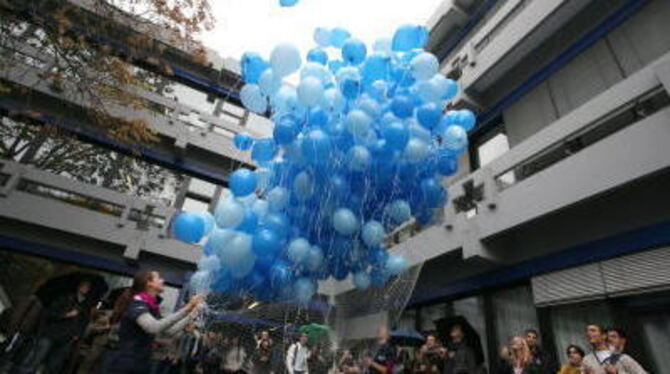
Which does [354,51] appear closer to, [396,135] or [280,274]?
[396,135]

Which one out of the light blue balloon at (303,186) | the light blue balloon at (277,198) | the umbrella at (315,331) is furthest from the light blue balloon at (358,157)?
the umbrella at (315,331)

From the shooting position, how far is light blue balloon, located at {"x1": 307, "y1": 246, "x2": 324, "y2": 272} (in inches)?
183

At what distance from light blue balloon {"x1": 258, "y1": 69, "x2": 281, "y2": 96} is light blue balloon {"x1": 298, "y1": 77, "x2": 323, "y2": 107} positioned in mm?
535

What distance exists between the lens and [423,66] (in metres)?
5.08

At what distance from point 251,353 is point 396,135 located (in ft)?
16.6

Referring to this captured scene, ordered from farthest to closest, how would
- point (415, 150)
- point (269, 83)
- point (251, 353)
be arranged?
point (251, 353)
point (269, 83)
point (415, 150)

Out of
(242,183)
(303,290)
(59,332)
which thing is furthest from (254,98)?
(59,332)

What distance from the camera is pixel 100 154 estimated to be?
12.5 m

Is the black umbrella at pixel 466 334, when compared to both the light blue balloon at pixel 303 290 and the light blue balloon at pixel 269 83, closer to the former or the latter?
the light blue balloon at pixel 303 290

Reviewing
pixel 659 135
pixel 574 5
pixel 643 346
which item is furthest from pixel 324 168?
Result: pixel 574 5

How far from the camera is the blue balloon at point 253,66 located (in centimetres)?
547

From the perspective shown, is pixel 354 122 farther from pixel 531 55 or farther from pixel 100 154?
pixel 100 154

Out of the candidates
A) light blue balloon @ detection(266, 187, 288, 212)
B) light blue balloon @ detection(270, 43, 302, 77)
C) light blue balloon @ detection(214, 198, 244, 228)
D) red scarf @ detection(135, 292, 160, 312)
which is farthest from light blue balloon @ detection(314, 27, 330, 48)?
red scarf @ detection(135, 292, 160, 312)

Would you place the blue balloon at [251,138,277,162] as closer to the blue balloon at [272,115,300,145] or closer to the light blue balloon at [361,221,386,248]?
the blue balloon at [272,115,300,145]
